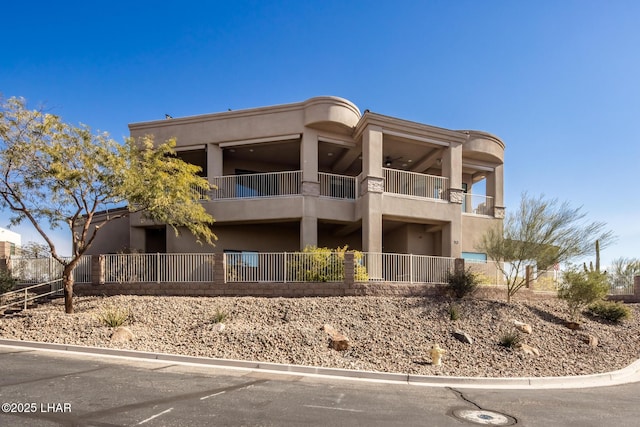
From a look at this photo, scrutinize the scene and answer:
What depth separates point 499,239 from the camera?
15.9 m

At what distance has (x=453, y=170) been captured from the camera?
1873 cm

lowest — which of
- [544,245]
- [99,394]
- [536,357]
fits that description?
[536,357]

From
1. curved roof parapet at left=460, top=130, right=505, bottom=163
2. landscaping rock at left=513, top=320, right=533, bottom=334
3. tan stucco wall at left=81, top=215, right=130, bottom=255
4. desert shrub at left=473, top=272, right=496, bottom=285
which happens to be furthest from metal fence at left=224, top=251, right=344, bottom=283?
curved roof parapet at left=460, top=130, right=505, bottom=163

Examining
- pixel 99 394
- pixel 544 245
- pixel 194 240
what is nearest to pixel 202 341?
pixel 99 394

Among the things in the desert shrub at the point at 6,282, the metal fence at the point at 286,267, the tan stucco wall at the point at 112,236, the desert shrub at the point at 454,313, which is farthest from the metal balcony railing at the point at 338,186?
the desert shrub at the point at 6,282

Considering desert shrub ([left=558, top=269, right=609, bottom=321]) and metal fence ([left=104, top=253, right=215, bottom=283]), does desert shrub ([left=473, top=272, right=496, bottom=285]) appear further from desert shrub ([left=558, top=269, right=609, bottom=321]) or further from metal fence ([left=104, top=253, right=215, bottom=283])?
metal fence ([left=104, top=253, right=215, bottom=283])

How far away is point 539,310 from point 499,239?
2.93 meters

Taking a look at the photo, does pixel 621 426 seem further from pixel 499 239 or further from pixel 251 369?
pixel 499 239

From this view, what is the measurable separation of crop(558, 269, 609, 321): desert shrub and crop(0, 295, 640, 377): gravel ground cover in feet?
2.85

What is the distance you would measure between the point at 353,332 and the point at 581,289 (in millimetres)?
9476

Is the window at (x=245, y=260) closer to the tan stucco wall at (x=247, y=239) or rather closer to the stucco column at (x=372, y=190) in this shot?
the tan stucco wall at (x=247, y=239)

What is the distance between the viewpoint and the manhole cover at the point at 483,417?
6141 millimetres

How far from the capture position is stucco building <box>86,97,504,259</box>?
57.6ft

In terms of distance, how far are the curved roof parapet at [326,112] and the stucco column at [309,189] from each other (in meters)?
0.59
